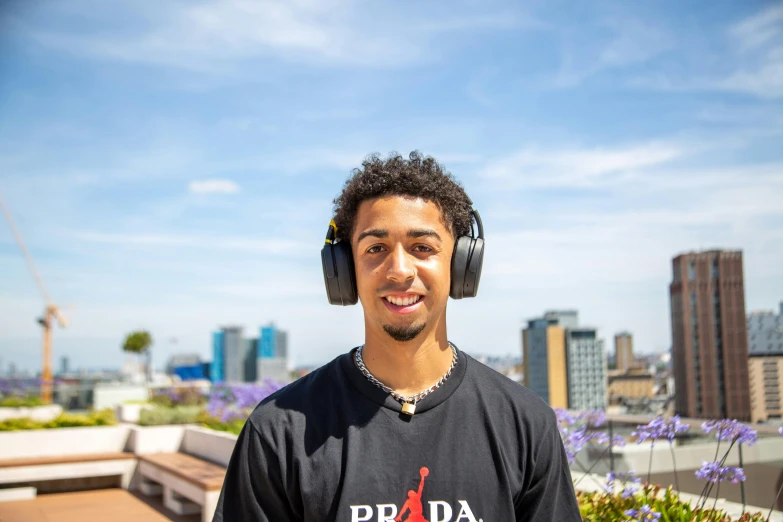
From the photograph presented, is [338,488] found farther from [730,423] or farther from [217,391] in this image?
[217,391]

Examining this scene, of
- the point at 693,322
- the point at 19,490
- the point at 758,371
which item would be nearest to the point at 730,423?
the point at 19,490

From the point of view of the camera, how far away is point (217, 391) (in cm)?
1136

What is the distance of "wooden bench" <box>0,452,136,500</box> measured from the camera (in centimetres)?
735

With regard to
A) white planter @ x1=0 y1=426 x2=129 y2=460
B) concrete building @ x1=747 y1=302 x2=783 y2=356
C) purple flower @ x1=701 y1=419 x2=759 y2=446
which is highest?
purple flower @ x1=701 y1=419 x2=759 y2=446

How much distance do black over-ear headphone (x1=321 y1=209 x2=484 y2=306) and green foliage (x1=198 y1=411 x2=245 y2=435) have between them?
6044 millimetres

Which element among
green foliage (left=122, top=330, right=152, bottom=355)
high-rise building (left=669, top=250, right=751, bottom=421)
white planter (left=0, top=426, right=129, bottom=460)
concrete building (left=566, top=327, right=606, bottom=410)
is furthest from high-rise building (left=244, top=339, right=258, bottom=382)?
white planter (left=0, top=426, right=129, bottom=460)

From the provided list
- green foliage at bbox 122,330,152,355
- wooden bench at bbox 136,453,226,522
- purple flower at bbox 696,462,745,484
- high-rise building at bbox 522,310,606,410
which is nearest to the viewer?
purple flower at bbox 696,462,745,484

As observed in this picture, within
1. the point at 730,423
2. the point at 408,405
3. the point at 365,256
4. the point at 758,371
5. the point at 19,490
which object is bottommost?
the point at 758,371

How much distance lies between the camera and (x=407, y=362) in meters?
1.60

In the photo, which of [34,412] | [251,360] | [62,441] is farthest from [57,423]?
[251,360]

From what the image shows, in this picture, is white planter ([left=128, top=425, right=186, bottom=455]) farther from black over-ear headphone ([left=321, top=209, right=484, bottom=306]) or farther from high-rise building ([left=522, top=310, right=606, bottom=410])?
high-rise building ([left=522, top=310, right=606, bottom=410])

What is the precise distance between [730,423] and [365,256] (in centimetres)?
227

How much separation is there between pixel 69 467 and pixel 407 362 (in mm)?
7256

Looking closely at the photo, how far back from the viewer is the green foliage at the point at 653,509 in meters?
2.96
